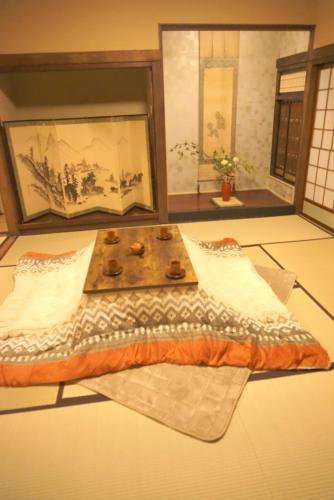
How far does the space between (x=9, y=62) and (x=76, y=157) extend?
1.15 m

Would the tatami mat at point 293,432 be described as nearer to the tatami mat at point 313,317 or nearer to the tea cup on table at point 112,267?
the tatami mat at point 313,317

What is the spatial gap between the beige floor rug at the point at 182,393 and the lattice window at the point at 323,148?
2854 millimetres

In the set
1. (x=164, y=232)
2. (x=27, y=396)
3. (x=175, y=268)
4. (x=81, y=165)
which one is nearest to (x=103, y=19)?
(x=81, y=165)

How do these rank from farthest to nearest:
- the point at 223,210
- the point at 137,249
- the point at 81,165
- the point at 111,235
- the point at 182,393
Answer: the point at 223,210 < the point at 81,165 < the point at 111,235 < the point at 137,249 < the point at 182,393

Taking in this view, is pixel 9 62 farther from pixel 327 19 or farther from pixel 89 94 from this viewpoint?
pixel 327 19

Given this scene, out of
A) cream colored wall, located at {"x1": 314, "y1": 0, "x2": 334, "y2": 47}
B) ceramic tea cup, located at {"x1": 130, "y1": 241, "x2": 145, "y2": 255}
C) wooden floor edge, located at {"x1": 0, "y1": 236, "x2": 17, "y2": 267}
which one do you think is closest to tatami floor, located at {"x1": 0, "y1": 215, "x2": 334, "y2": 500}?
ceramic tea cup, located at {"x1": 130, "y1": 241, "x2": 145, "y2": 255}

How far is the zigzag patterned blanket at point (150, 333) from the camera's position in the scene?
1952 mm

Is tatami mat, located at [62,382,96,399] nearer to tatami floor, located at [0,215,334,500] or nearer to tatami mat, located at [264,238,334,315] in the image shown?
tatami floor, located at [0,215,334,500]

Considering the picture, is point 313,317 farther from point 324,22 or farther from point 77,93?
point 77,93

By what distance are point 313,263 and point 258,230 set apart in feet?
3.34

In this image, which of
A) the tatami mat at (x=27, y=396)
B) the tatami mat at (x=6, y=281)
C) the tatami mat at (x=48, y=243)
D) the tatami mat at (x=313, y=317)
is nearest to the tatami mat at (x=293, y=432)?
the tatami mat at (x=313, y=317)

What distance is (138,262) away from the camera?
241cm

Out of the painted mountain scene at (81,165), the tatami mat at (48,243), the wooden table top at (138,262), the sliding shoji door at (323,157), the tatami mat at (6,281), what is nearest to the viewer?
the wooden table top at (138,262)

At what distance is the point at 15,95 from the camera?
14.7 feet
